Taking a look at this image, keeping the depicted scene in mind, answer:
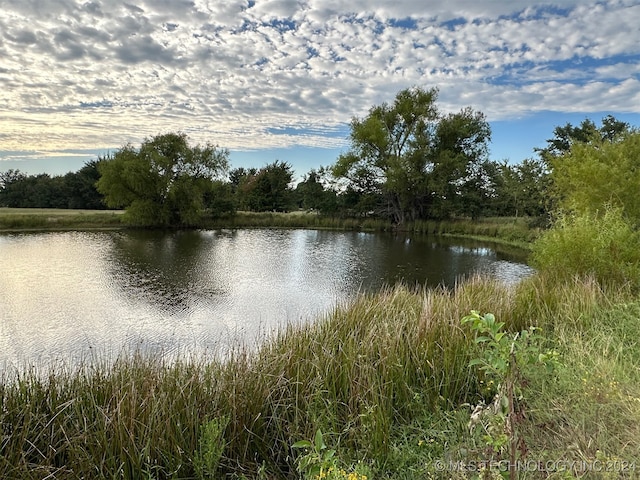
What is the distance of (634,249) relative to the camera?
696 centimetres

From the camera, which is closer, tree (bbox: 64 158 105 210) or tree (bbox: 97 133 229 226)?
tree (bbox: 97 133 229 226)

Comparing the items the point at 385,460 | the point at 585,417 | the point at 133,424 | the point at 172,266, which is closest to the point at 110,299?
the point at 172,266

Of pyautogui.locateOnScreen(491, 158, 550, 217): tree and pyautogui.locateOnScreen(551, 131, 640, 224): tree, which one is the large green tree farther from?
pyautogui.locateOnScreen(551, 131, 640, 224): tree

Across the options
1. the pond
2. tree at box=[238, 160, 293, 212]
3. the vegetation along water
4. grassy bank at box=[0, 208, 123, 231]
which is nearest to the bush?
the vegetation along water

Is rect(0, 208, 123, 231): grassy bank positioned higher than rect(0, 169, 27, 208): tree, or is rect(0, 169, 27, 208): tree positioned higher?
rect(0, 169, 27, 208): tree

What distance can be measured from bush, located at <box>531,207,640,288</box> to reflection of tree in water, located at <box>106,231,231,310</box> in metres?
7.52

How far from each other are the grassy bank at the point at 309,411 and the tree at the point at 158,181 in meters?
25.0

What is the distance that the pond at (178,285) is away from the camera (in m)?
6.11

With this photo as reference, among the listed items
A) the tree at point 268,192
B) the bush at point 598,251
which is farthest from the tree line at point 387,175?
the bush at point 598,251

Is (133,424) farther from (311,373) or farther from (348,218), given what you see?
(348,218)

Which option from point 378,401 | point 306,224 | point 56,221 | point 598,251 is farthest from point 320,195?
point 378,401

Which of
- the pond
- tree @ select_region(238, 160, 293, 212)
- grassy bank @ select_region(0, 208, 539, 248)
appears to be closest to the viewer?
the pond

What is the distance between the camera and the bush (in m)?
6.76

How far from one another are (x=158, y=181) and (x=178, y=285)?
19218mm
